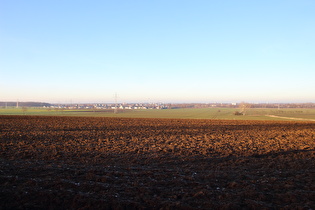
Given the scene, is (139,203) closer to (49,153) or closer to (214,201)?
(214,201)

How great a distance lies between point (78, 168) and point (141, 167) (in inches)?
107

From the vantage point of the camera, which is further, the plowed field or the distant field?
the distant field

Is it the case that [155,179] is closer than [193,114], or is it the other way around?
[155,179]

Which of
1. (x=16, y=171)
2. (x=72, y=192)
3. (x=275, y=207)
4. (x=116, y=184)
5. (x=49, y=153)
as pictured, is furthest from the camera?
(x=49, y=153)

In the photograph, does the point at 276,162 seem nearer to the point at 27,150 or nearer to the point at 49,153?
the point at 49,153

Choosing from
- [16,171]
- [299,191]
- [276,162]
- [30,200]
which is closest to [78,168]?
[16,171]

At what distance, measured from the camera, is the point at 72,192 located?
706cm

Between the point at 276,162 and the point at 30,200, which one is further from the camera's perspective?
the point at 276,162

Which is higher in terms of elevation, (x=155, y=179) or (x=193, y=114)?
(x=193, y=114)

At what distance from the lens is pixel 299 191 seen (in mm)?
7359

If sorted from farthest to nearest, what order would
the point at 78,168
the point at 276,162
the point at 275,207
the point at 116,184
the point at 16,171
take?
the point at 276,162 < the point at 78,168 < the point at 16,171 < the point at 116,184 < the point at 275,207

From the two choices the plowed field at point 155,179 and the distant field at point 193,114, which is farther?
the distant field at point 193,114

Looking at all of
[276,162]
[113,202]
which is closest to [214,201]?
[113,202]

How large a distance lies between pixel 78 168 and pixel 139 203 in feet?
16.2
